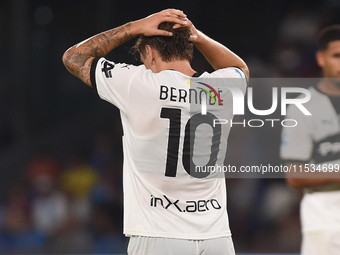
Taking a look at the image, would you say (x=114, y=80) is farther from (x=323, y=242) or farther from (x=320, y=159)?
(x=323, y=242)

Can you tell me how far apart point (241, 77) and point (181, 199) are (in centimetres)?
73

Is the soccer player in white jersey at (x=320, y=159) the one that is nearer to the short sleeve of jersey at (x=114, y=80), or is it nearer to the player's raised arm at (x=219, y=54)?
the player's raised arm at (x=219, y=54)

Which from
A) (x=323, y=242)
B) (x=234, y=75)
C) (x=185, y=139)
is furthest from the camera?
(x=234, y=75)

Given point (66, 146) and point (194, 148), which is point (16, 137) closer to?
point (66, 146)

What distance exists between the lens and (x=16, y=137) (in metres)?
7.89

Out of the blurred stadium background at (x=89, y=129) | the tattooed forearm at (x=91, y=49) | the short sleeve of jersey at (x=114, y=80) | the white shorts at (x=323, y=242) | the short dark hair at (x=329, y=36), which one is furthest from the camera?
the blurred stadium background at (x=89, y=129)

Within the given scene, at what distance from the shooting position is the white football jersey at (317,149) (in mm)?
1973

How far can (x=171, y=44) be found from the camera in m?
2.25

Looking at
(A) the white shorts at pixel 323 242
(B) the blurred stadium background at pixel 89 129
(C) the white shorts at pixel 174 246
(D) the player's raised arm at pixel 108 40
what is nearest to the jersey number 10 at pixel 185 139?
(C) the white shorts at pixel 174 246

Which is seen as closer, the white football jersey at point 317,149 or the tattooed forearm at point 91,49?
the white football jersey at point 317,149

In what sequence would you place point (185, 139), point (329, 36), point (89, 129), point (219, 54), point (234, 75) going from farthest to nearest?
1. point (89, 129)
2. point (219, 54)
3. point (234, 75)
4. point (185, 139)
5. point (329, 36)

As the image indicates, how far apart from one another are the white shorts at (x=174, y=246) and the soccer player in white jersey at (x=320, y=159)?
409mm

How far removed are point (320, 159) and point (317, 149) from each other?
47mm

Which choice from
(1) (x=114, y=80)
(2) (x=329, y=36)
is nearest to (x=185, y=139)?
(1) (x=114, y=80)
